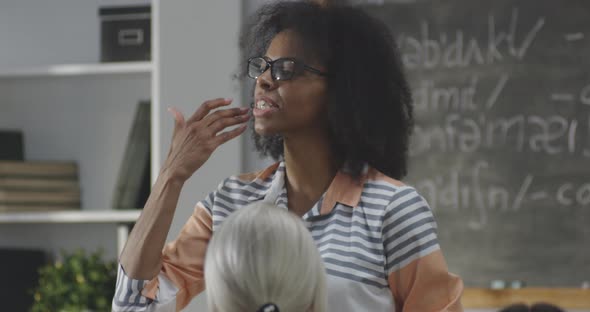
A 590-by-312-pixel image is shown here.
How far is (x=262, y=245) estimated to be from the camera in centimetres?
117

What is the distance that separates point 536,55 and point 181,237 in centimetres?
145

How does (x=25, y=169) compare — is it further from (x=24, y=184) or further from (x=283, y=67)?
(x=283, y=67)

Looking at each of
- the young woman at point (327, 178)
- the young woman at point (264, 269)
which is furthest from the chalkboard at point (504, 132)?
the young woman at point (264, 269)

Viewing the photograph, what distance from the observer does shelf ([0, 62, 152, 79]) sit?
282cm

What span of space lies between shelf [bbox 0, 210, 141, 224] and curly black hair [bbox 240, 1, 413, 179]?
1.28 metres

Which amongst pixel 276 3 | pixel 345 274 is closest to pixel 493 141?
pixel 276 3

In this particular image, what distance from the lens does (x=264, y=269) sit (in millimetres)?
1156

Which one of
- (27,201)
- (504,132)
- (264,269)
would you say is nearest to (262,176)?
(264,269)

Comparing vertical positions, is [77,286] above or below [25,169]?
below

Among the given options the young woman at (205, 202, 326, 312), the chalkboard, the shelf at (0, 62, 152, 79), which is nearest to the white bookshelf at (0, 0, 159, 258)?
the shelf at (0, 62, 152, 79)

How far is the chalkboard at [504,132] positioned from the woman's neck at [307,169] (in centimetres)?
120

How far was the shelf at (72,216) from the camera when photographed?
2.78 meters

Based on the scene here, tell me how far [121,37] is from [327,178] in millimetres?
1525

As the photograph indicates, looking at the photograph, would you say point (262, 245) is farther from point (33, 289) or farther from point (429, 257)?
point (33, 289)
